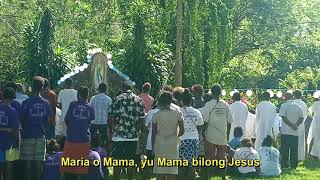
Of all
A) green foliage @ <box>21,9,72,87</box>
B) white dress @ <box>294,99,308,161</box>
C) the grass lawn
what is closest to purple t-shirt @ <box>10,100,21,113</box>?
the grass lawn

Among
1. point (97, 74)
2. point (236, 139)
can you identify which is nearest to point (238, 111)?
point (236, 139)

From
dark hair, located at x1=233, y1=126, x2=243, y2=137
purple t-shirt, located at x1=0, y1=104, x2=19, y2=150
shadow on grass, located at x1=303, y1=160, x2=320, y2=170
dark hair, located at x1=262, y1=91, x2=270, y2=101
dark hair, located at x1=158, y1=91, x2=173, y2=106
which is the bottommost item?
shadow on grass, located at x1=303, y1=160, x2=320, y2=170

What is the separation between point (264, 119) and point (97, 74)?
488 cm

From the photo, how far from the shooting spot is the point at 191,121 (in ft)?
32.5

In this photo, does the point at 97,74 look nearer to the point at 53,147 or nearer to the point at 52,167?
the point at 53,147

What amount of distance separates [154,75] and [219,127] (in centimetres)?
979

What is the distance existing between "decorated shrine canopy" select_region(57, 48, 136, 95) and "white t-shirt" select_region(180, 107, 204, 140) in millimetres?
6039

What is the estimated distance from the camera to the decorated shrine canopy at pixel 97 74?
629 inches

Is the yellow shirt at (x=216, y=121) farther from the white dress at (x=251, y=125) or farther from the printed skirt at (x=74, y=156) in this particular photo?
Result: the white dress at (x=251, y=125)

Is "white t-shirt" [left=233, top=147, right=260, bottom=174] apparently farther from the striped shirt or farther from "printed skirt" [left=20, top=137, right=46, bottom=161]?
"printed skirt" [left=20, top=137, right=46, bottom=161]

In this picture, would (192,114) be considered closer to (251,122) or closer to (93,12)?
(251,122)

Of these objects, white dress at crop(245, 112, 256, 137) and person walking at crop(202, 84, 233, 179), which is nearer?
person walking at crop(202, 84, 233, 179)

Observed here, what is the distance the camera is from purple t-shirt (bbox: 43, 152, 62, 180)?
29.8 feet
